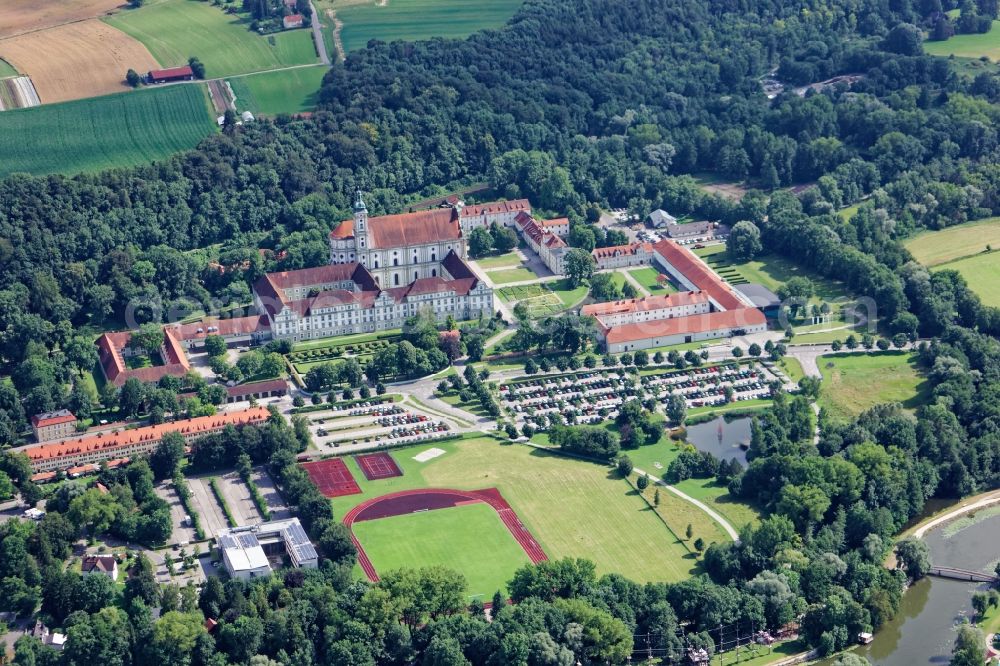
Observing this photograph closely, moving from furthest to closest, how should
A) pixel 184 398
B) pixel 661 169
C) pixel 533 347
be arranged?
pixel 661 169 → pixel 533 347 → pixel 184 398

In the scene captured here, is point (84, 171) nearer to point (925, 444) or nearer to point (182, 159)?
point (182, 159)

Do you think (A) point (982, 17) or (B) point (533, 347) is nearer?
(B) point (533, 347)

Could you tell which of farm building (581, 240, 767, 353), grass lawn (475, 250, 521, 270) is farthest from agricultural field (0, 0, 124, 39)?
farm building (581, 240, 767, 353)

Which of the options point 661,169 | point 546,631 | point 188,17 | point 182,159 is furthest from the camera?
point 188,17

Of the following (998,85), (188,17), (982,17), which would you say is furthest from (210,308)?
(982,17)

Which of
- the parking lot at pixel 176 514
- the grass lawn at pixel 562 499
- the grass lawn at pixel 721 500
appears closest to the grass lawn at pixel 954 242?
the grass lawn at pixel 721 500

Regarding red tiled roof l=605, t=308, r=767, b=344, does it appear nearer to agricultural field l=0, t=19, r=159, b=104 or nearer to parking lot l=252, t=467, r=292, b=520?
parking lot l=252, t=467, r=292, b=520

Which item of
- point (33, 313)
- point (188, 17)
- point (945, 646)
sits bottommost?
point (945, 646)
